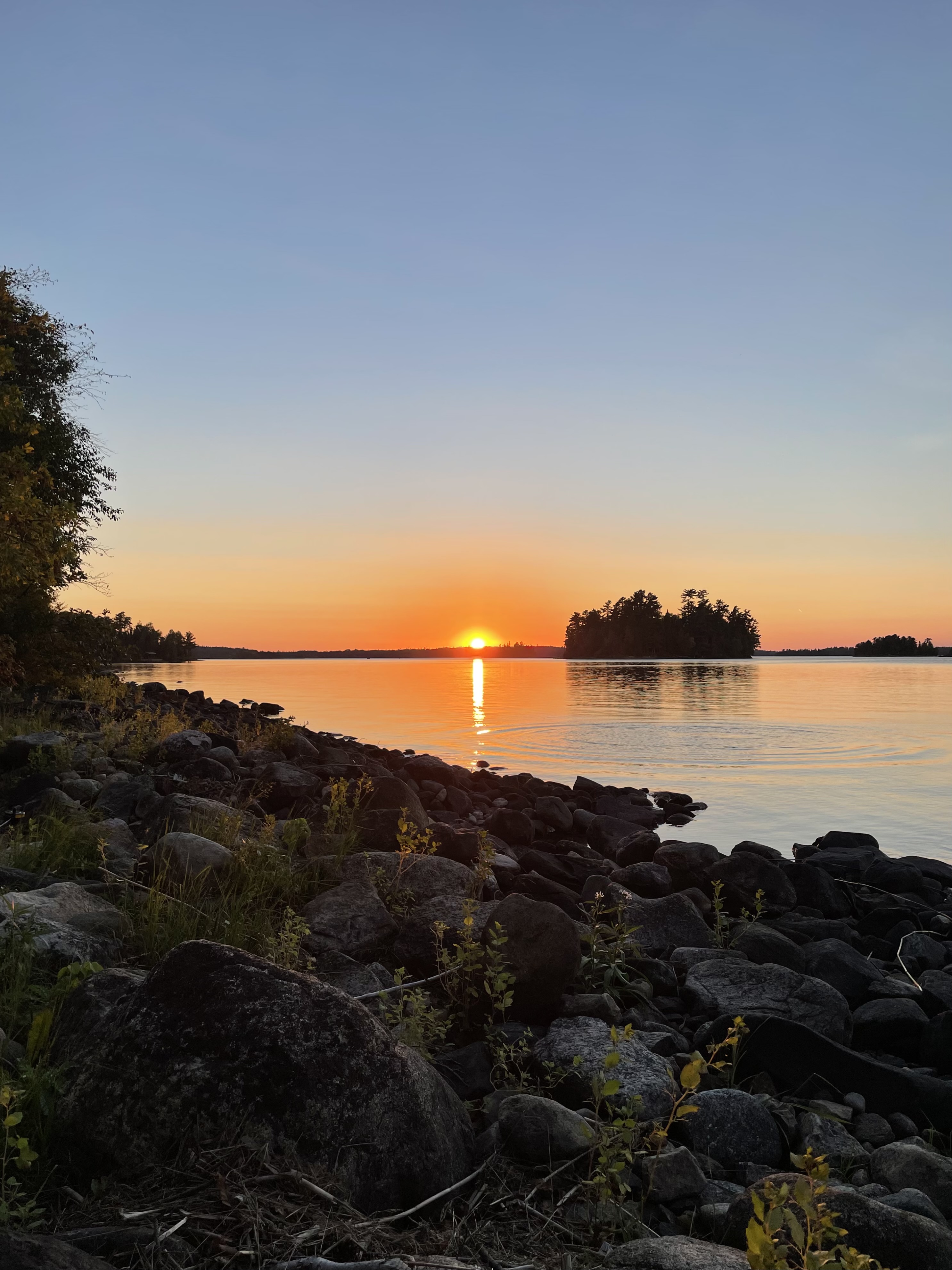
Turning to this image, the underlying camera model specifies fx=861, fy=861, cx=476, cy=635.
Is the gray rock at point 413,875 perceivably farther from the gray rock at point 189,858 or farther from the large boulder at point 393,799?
the large boulder at point 393,799

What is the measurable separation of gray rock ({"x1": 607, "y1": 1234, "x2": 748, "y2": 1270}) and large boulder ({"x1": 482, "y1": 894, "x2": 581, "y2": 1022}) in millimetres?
2177

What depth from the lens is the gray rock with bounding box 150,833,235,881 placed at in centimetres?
650

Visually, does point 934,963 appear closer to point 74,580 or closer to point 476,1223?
point 476,1223

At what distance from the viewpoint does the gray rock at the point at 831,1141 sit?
448cm

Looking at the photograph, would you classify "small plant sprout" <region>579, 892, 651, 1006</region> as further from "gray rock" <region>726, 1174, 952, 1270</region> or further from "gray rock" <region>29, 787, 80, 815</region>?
"gray rock" <region>29, 787, 80, 815</region>

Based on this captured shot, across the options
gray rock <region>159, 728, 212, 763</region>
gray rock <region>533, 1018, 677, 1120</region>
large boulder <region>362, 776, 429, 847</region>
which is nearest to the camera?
gray rock <region>533, 1018, 677, 1120</region>

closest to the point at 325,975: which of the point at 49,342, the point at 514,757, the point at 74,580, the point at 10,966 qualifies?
the point at 10,966

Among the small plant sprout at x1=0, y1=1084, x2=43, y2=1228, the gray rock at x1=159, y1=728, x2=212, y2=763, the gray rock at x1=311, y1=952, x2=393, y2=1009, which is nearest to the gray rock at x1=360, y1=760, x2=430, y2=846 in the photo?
the gray rock at x1=159, y1=728, x2=212, y2=763

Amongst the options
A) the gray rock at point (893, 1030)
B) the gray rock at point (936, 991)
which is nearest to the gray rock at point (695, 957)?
the gray rock at point (893, 1030)

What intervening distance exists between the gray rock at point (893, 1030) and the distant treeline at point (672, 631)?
504 ft

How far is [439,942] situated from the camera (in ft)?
18.5

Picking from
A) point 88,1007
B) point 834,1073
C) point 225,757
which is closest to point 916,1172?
point 834,1073

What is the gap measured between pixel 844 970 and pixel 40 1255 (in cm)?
672

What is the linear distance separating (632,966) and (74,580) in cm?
2735
